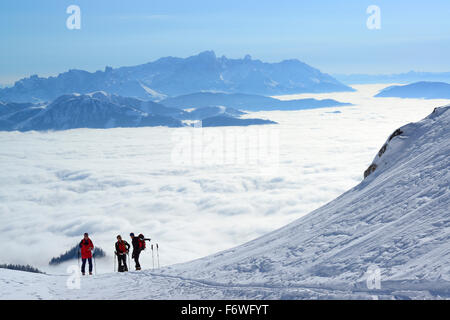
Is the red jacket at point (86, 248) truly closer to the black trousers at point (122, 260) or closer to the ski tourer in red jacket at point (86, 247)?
the ski tourer in red jacket at point (86, 247)

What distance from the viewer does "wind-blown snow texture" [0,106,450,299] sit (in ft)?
38.0

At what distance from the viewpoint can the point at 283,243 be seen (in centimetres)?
1820

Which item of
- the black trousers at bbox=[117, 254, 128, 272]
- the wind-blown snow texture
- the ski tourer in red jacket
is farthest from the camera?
the black trousers at bbox=[117, 254, 128, 272]

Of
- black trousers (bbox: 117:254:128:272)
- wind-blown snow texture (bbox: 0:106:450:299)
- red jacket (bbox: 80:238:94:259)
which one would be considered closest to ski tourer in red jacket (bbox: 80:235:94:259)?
red jacket (bbox: 80:238:94:259)

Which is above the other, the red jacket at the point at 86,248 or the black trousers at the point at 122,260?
the red jacket at the point at 86,248

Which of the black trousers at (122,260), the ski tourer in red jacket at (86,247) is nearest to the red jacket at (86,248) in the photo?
the ski tourer in red jacket at (86,247)

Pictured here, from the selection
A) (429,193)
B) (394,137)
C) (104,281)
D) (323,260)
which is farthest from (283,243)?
(394,137)

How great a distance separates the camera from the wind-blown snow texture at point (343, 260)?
456 inches

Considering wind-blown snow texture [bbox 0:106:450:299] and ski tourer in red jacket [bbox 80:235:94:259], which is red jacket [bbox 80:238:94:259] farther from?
wind-blown snow texture [bbox 0:106:450:299]

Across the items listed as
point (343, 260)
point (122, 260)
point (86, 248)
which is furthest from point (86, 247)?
point (343, 260)

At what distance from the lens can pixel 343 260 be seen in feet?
44.6

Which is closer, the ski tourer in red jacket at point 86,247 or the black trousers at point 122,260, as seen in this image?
the ski tourer in red jacket at point 86,247

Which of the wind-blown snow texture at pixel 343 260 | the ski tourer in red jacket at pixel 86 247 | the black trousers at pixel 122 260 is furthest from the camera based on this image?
the black trousers at pixel 122 260
